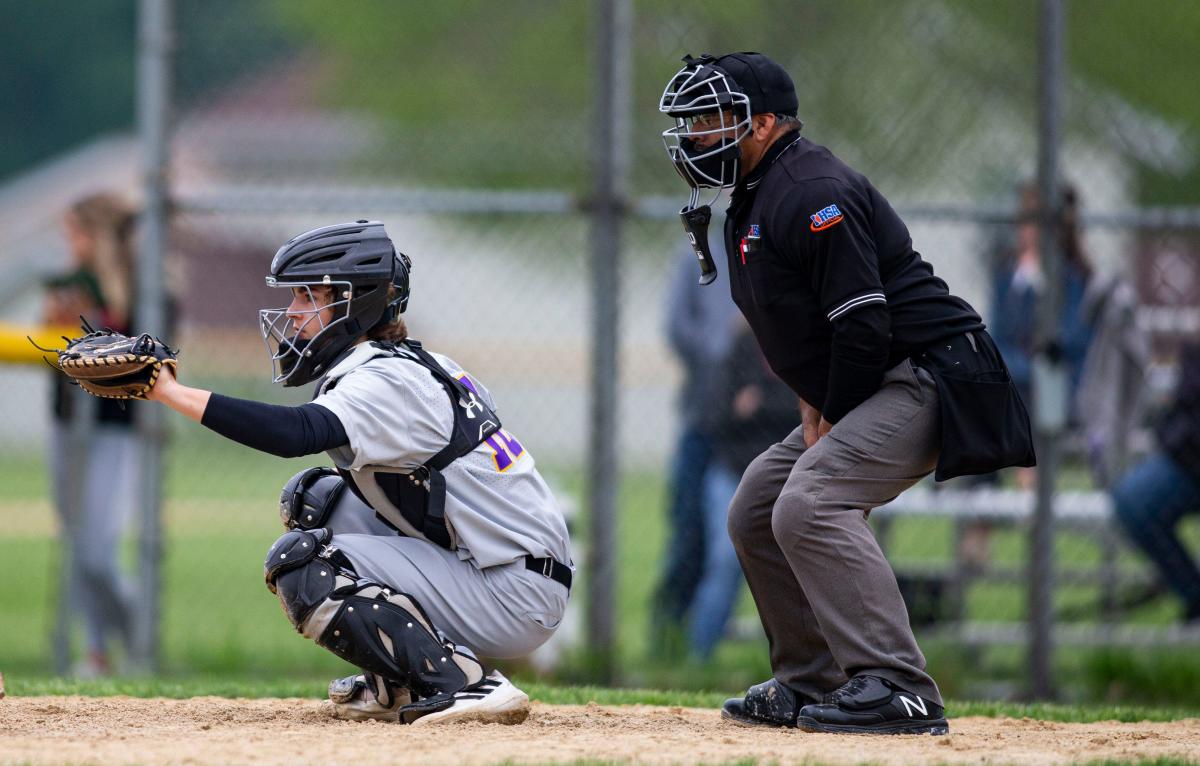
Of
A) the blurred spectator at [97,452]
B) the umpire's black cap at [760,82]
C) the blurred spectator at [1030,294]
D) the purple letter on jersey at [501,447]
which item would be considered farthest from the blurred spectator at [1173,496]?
the blurred spectator at [97,452]

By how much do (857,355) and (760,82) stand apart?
0.87m

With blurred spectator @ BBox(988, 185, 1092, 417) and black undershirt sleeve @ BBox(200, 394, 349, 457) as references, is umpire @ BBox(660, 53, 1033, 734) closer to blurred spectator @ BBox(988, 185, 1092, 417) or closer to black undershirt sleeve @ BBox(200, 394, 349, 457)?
black undershirt sleeve @ BBox(200, 394, 349, 457)

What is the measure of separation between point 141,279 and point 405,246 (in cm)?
306

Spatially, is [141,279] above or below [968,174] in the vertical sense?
below

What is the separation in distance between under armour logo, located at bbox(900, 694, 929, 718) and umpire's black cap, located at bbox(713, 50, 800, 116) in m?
1.72

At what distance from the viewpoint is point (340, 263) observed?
14.4ft

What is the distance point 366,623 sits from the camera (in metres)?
4.20

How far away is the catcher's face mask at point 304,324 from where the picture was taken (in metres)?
4.36

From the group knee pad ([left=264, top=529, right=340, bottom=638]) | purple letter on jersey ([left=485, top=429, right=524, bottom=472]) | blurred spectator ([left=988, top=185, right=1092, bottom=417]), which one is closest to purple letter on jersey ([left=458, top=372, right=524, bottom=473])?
purple letter on jersey ([left=485, top=429, right=524, bottom=472])

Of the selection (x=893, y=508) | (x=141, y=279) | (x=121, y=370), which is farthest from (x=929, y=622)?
(x=121, y=370)

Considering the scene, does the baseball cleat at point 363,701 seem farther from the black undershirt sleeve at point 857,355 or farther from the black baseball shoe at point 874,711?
the black undershirt sleeve at point 857,355

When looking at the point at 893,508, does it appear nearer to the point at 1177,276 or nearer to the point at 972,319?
the point at 1177,276

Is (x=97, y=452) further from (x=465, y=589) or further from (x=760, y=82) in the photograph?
(x=760, y=82)

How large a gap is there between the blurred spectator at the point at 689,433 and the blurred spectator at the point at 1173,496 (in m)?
1.98
